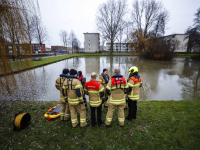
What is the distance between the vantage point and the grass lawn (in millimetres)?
2889

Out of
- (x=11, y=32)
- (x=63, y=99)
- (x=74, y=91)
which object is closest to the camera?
(x=11, y=32)

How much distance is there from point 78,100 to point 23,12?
334cm

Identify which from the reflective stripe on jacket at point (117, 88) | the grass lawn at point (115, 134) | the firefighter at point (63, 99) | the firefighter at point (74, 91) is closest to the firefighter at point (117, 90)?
the reflective stripe on jacket at point (117, 88)

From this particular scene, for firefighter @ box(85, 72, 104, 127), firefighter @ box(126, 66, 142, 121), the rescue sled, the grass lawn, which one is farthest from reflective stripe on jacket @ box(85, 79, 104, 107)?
the rescue sled

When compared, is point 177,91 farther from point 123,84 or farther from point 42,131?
point 42,131

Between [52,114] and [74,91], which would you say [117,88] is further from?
[52,114]

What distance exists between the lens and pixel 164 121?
12.5ft

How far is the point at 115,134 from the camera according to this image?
3277 mm

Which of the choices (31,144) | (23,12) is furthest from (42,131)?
(23,12)

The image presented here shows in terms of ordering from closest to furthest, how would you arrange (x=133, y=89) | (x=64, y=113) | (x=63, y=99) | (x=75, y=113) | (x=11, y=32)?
(x=11, y=32), (x=75, y=113), (x=63, y=99), (x=133, y=89), (x=64, y=113)

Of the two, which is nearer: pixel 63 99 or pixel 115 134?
pixel 115 134

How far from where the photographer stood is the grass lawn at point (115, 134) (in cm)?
289

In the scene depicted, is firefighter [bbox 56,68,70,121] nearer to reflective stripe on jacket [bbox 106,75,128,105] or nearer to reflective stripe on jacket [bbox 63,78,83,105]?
reflective stripe on jacket [bbox 63,78,83,105]

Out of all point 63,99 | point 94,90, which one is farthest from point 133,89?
point 63,99
